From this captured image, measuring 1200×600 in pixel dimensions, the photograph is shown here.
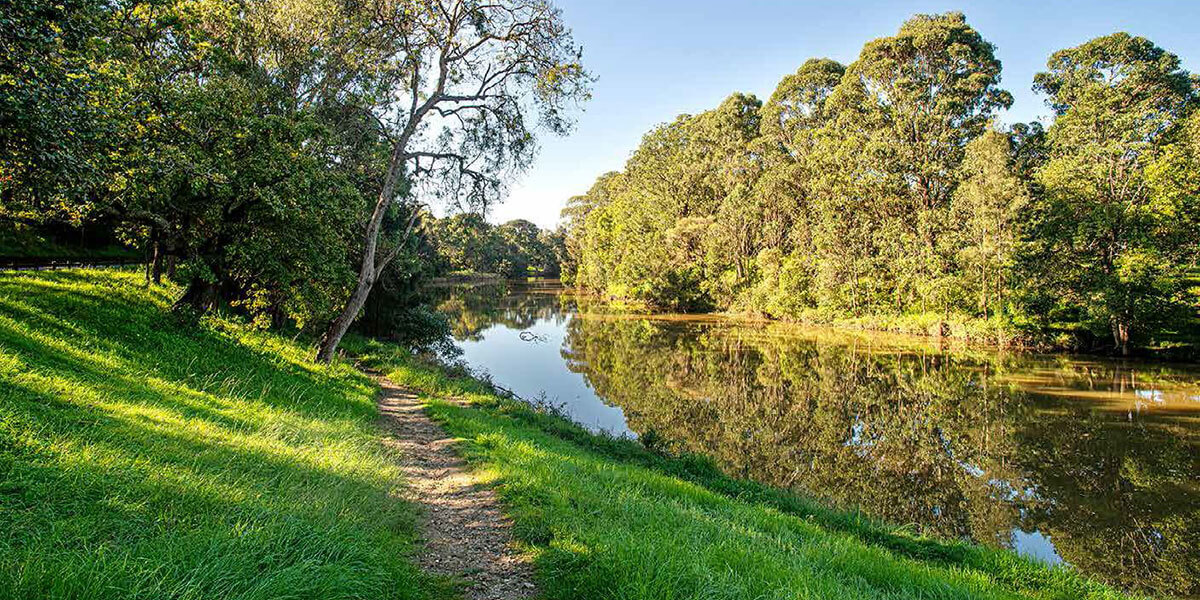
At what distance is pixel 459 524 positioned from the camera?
6.18 metres

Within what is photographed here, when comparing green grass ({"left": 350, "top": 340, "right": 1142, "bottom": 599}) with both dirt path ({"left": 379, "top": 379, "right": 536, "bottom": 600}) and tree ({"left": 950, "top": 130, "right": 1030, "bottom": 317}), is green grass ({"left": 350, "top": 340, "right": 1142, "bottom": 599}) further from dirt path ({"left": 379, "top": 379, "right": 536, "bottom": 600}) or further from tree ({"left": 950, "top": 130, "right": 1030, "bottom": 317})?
tree ({"left": 950, "top": 130, "right": 1030, "bottom": 317})

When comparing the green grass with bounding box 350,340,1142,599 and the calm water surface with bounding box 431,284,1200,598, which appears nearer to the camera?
the green grass with bounding box 350,340,1142,599

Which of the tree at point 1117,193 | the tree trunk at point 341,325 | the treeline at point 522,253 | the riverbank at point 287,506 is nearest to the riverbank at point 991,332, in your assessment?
the tree at point 1117,193

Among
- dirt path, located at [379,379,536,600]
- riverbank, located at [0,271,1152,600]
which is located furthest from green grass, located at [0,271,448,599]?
dirt path, located at [379,379,536,600]

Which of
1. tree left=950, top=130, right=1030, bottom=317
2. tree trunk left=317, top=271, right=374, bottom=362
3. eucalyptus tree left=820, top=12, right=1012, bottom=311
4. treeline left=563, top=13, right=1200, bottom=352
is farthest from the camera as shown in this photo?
eucalyptus tree left=820, top=12, right=1012, bottom=311

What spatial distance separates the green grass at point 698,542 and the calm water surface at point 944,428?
1961mm

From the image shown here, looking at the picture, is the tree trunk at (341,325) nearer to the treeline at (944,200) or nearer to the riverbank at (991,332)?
the treeline at (944,200)

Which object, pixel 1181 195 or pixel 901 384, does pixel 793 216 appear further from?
pixel 901 384

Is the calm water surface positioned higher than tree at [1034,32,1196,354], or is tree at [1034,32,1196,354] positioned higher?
tree at [1034,32,1196,354]

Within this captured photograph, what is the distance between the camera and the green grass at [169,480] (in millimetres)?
3141

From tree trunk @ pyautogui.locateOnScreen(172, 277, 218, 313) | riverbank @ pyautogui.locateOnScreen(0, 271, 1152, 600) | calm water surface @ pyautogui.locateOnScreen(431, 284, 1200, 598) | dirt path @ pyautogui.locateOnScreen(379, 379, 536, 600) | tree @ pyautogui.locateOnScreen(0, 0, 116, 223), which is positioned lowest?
Answer: calm water surface @ pyautogui.locateOnScreen(431, 284, 1200, 598)

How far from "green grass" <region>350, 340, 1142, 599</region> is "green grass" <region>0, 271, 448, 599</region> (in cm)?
137

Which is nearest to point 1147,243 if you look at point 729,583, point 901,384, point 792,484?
point 901,384

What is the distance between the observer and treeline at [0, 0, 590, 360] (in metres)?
6.38
